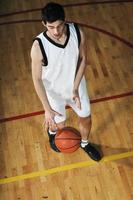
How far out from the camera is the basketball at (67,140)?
377cm

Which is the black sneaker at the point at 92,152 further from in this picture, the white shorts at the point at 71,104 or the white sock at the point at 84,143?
the white shorts at the point at 71,104

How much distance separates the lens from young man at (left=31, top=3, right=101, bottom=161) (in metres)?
2.72

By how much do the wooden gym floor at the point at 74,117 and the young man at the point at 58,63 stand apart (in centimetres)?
73

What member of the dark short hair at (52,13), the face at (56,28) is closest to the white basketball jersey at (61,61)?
the face at (56,28)

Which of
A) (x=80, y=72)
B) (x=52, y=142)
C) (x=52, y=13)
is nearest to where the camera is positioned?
(x=52, y=13)

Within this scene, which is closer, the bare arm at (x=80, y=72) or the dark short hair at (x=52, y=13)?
the dark short hair at (x=52, y=13)

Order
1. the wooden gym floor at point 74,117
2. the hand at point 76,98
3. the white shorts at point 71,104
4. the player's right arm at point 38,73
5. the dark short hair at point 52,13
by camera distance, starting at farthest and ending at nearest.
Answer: the wooden gym floor at point 74,117 < the white shorts at point 71,104 < the hand at point 76,98 < the player's right arm at point 38,73 < the dark short hair at point 52,13

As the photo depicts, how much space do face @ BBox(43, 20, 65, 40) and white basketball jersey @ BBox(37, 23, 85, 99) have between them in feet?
0.39

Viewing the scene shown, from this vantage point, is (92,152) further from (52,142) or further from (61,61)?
(61,61)

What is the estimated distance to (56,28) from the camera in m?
2.70

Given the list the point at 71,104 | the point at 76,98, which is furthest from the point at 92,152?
the point at 76,98

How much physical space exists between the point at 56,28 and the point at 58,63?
358mm

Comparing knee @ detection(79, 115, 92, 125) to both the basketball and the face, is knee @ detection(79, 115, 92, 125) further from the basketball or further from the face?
the face

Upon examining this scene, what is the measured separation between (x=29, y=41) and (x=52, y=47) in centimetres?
280
